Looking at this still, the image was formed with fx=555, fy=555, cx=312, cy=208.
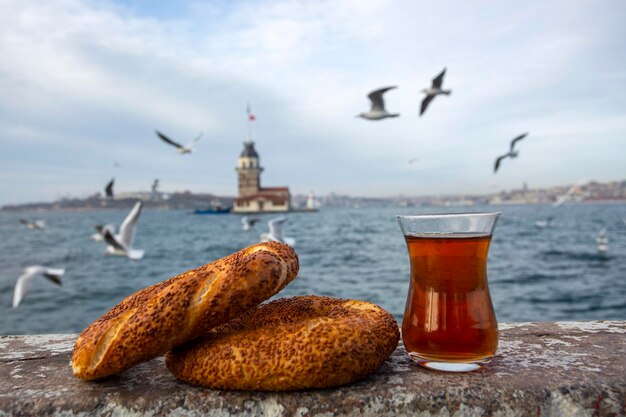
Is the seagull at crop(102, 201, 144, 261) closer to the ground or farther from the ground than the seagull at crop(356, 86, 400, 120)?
closer to the ground

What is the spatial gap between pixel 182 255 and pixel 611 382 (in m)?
32.9

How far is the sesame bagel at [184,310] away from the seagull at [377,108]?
12.5 metres

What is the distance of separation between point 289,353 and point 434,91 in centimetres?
1392

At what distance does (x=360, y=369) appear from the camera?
1.60 meters

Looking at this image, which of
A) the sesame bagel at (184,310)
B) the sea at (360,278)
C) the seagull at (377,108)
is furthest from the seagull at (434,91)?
the sesame bagel at (184,310)

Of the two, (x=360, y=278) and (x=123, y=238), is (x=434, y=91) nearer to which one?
(x=360, y=278)

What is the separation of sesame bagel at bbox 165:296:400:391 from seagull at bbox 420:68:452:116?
43.7 ft

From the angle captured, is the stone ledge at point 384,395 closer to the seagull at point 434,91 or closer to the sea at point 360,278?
the sea at point 360,278

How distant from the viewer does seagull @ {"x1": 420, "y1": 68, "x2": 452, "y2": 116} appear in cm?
1454

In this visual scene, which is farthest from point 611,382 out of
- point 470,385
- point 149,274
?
point 149,274

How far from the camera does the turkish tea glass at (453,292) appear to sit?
160 cm

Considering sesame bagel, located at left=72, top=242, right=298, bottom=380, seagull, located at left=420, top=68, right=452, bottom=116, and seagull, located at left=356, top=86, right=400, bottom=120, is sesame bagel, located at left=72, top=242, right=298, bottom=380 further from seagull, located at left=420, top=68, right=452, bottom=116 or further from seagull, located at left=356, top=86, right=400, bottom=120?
seagull, located at left=420, top=68, right=452, bottom=116

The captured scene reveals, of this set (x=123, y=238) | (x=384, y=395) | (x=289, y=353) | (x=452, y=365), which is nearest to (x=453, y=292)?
(x=452, y=365)

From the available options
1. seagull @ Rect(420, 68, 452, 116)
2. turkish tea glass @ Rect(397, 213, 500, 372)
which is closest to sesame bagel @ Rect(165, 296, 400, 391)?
turkish tea glass @ Rect(397, 213, 500, 372)
